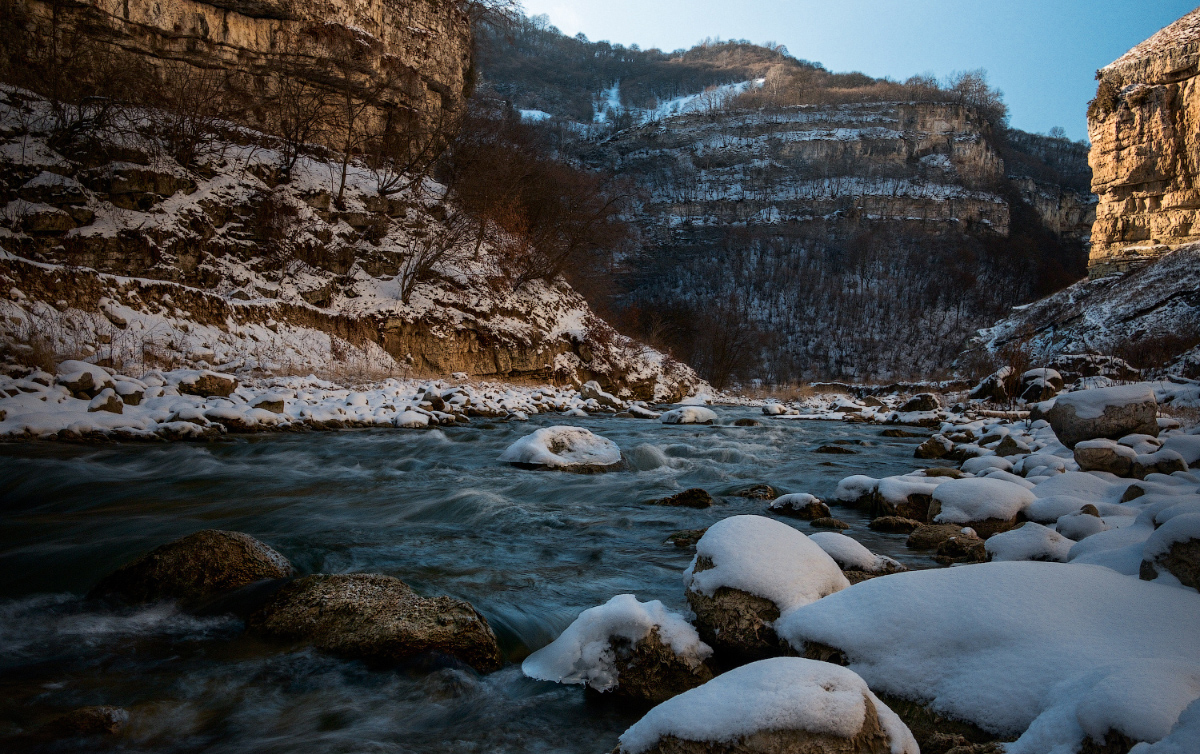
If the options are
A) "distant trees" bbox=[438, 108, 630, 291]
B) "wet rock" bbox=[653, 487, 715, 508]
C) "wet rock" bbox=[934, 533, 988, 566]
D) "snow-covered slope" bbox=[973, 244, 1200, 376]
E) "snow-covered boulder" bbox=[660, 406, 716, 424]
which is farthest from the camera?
"distant trees" bbox=[438, 108, 630, 291]

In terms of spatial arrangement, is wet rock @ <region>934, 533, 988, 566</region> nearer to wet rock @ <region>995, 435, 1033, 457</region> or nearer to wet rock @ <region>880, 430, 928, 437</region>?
wet rock @ <region>995, 435, 1033, 457</region>

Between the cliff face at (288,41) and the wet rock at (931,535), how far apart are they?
21948 millimetres

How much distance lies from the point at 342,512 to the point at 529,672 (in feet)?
12.6

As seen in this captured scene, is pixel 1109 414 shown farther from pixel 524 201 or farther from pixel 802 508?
pixel 524 201

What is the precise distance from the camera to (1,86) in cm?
1562

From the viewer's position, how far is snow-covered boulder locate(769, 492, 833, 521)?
6.47m

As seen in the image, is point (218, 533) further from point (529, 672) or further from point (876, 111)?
point (876, 111)

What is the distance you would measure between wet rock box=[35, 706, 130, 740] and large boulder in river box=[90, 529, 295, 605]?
111 cm

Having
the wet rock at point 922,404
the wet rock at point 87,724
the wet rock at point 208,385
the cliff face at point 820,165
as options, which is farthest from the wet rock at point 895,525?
the cliff face at point 820,165

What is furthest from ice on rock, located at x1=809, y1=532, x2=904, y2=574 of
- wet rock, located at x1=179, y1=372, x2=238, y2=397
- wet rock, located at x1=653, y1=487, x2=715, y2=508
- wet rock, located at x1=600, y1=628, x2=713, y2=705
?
wet rock, located at x1=179, y1=372, x2=238, y2=397

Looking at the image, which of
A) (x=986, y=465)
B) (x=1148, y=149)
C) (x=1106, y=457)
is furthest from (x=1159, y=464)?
(x=1148, y=149)

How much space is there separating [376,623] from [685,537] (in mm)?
2935

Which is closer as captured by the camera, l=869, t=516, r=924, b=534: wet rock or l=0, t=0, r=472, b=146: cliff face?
l=869, t=516, r=924, b=534: wet rock

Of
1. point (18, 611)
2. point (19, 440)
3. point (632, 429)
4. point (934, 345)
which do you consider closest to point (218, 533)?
point (18, 611)
